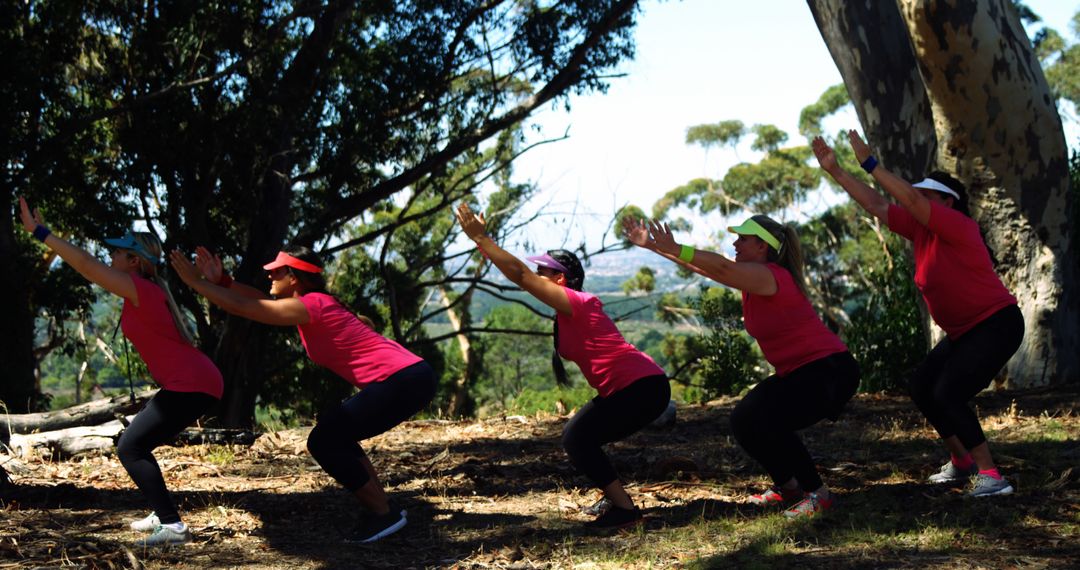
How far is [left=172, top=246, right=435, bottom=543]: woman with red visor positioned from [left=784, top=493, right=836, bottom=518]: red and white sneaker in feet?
6.18

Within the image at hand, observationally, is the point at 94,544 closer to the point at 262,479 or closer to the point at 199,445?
the point at 262,479

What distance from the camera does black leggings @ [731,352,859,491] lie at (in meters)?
5.12

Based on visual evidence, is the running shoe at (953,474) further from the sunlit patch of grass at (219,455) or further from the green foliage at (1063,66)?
the green foliage at (1063,66)

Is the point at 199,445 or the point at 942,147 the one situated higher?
the point at 942,147

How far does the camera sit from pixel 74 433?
7.89m

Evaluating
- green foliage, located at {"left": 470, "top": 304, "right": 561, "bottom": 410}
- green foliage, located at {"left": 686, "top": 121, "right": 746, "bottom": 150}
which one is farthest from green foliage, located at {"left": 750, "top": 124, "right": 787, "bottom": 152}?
green foliage, located at {"left": 470, "top": 304, "right": 561, "bottom": 410}

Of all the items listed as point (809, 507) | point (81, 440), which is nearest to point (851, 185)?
point (809, 507)

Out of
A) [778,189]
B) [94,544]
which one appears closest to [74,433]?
[94,544]

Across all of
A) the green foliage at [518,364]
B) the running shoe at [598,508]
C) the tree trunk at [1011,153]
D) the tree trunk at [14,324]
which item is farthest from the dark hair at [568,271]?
the green foliage at [518,364]

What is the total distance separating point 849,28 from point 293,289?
6.22 m

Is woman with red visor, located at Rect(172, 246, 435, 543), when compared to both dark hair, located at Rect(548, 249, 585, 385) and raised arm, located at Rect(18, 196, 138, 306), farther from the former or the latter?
dark hair, located at Rect(548, 249, 585, 385)

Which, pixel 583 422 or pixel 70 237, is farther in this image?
pixel 70 237

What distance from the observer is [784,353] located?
17.0 feet

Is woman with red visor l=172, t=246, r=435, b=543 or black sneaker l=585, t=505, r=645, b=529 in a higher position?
woman with red visor l=172, t=246, r=435, b=543
